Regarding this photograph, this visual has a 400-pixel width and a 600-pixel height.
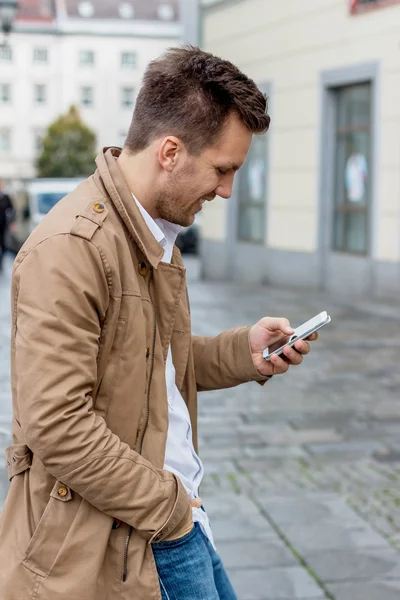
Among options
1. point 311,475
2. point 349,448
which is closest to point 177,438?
point 311,475

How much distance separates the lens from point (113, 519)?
77.7 inches

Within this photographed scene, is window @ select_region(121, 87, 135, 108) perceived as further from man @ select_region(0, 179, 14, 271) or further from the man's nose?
the man's nose

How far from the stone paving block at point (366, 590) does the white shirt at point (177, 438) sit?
169cm

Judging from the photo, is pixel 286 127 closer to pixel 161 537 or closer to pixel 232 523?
pixel 232 523

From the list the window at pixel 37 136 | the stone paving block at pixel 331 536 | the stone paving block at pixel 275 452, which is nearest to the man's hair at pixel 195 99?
the stone paving block at pixel 331 536

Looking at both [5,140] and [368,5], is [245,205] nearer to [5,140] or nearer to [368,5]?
[368,5]

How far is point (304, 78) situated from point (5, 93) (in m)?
65.3

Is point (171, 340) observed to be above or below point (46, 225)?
below

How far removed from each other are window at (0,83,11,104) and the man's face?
7687 centimetres

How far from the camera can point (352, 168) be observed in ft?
45.0

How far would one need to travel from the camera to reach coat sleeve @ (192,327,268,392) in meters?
2.54

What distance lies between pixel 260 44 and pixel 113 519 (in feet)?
48.1

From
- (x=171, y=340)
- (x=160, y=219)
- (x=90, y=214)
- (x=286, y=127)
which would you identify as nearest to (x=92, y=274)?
(x=90, y=214)

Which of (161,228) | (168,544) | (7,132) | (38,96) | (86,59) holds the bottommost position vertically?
(168,544)
